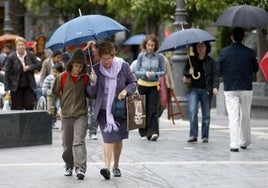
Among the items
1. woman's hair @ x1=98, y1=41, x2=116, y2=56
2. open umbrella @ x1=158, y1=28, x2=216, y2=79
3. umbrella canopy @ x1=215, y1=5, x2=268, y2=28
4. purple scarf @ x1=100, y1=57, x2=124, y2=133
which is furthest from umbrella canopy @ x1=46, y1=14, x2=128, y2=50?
open umbrella @ x1=158, y1=28, x2=216, y2=79

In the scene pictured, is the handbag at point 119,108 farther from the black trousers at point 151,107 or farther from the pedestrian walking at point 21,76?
the pedestrian walking at point 21,76

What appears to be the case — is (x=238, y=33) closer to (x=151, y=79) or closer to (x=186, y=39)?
(x=186, y=39)

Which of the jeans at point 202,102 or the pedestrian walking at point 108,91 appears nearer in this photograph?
the pedestrian walking at point 108,91

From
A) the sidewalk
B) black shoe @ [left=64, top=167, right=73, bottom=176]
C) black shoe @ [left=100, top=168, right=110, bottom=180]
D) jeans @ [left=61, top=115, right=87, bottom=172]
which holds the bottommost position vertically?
the sidewalk

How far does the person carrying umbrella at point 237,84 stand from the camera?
42.2ft

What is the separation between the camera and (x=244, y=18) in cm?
1316

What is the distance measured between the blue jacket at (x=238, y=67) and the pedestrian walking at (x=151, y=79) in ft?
5.48

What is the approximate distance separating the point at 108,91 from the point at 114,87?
0.27ft

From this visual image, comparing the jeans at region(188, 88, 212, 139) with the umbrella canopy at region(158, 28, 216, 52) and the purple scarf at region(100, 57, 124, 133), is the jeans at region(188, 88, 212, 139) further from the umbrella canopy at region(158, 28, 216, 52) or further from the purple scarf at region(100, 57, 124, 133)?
the purple scarf at region(100, 57, 124, 133)

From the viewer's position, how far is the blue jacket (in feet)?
42.3

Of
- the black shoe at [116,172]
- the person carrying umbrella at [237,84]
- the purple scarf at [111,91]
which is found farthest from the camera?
the person carrying umbrella at [237,84]

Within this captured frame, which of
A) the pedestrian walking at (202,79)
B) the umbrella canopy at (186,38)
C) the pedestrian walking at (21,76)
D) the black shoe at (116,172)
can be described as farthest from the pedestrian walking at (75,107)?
the pedestrian walking at (21,76)

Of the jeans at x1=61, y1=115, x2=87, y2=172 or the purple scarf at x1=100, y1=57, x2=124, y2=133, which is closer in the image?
the purple scarf at x1=100, y1=57, x2=124, y2=133

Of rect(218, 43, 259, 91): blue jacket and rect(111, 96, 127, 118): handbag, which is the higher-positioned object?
rect(218, 43, 259, 91): blue jacket
